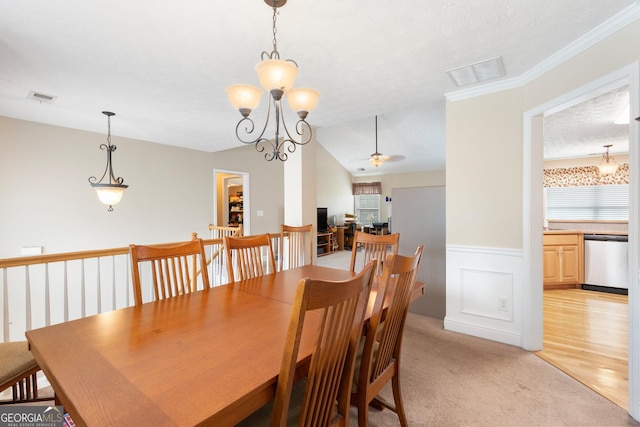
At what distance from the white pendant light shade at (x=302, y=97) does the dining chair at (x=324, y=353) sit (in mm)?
1153

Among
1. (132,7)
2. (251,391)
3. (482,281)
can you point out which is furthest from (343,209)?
(251,391)

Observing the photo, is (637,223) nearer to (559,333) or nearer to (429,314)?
(559,333)

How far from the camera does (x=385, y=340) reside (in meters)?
1.37

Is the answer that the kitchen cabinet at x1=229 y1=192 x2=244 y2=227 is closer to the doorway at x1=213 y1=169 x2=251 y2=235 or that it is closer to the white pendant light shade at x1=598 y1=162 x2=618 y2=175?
the doorway at x1=213 y1=169 x2=251 y2=235

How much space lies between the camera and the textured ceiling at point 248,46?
1.59 m

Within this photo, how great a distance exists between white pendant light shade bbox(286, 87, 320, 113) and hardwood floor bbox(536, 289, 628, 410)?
275 centimetres

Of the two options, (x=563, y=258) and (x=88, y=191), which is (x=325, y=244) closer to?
(x=563, y=258)

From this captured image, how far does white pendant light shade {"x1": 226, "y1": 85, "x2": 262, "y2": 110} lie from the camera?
5.34 ft

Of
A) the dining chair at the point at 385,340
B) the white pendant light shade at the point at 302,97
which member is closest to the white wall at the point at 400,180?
the white pendant light shade at the point at 302,97

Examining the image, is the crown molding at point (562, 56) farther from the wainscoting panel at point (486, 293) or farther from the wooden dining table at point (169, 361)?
the wooden dining table at point (169, 361)

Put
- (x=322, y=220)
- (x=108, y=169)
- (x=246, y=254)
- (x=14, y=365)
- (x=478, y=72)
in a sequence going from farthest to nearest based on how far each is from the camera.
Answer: (x=322, y=220) < (x=108, y=169) < (x=478, y=72) < (x=246, y=254) < (x=14, y=365)

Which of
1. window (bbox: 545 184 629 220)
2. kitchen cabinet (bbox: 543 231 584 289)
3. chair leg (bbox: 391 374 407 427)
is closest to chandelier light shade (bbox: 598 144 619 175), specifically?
window (bbox: 545 184 629 220)

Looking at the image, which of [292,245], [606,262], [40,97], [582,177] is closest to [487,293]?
[292,245]

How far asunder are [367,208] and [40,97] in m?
8.17
